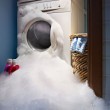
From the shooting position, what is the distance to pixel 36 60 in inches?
74.4

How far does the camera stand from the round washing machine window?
2.11 meters

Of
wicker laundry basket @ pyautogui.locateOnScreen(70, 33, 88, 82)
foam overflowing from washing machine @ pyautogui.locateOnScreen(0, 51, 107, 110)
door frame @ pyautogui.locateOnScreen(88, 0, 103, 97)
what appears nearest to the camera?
door frame @ pyautogui.locateOnScreen(88, 0, 103, 97)

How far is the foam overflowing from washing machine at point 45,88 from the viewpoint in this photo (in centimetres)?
119

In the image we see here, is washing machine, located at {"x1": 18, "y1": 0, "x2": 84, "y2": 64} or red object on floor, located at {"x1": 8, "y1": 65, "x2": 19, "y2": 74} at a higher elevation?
washing machine, located at {"x1": 18, "y1": 0, "x2": 84, "y2": 64}

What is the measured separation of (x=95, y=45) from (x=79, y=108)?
40 centimetres

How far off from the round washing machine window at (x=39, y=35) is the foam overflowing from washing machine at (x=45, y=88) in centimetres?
22

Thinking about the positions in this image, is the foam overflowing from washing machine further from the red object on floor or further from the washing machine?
the washing machine

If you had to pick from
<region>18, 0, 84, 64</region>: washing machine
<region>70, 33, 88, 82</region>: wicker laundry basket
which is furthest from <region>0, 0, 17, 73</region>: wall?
<region>70, 33, 88, 82</region>: wicker laundry basket

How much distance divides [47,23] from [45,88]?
86 cm

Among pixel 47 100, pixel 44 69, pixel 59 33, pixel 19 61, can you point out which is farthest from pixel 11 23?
pixel 47 100

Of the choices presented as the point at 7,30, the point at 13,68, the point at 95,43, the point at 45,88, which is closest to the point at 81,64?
the point at 45,88

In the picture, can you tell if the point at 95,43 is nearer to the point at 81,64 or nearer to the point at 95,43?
the point at 95,43

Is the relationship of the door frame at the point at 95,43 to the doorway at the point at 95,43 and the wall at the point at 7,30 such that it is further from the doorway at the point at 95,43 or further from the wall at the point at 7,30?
the wall at the point at 7,30

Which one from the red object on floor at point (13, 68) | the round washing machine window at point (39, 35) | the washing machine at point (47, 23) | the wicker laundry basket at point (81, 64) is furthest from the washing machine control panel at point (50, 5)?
the red object on floor at point (13, 68)
